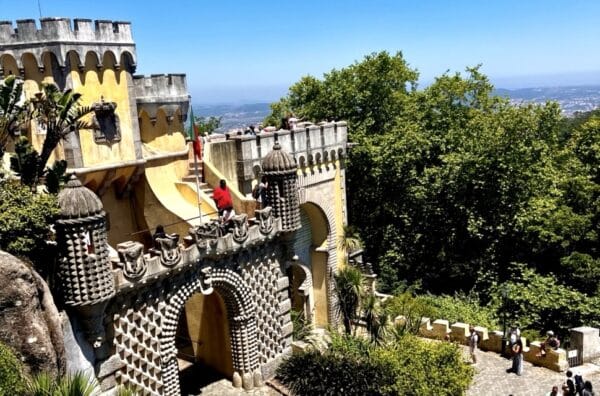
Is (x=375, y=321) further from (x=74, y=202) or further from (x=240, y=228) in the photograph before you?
(x=74, y=202)

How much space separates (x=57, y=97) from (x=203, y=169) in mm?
7509

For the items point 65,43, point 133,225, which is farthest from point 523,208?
point 65,43

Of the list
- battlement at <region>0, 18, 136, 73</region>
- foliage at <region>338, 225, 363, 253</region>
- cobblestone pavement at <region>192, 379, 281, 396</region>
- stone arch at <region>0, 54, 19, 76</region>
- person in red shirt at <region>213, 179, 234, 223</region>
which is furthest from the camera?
foliage at <region>338, 225, 363, 253</region>

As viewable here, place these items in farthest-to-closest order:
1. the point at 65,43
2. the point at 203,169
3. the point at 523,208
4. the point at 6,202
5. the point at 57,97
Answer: the point at 523,208 → the point at 203,169 → the point at 65,43 → the point at 57,97 → the point at 6,202

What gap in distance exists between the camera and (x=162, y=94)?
2073 centimetres

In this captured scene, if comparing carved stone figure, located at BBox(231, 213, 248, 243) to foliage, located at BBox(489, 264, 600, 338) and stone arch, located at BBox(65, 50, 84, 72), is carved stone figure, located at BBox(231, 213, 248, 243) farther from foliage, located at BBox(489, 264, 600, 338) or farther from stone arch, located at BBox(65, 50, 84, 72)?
foliage, located at BBox(489, 264, 600, 338)

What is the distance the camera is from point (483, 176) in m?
31.2

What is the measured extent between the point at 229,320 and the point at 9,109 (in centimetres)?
988

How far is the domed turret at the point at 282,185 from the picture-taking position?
20.0 meters

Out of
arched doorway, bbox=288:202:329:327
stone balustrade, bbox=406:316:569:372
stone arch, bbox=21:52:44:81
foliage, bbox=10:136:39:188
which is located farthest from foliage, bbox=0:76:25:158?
stone balustrade, bbox=406:316:569:372

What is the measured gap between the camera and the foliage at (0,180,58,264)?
13.3 meters

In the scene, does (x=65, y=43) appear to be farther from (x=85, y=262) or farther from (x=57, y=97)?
(x=85, y=262)

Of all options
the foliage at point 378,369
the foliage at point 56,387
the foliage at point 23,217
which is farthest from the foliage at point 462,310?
the foliage at point 56,387

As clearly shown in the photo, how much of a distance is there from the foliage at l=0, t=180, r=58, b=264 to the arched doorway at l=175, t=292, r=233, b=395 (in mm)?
7765
